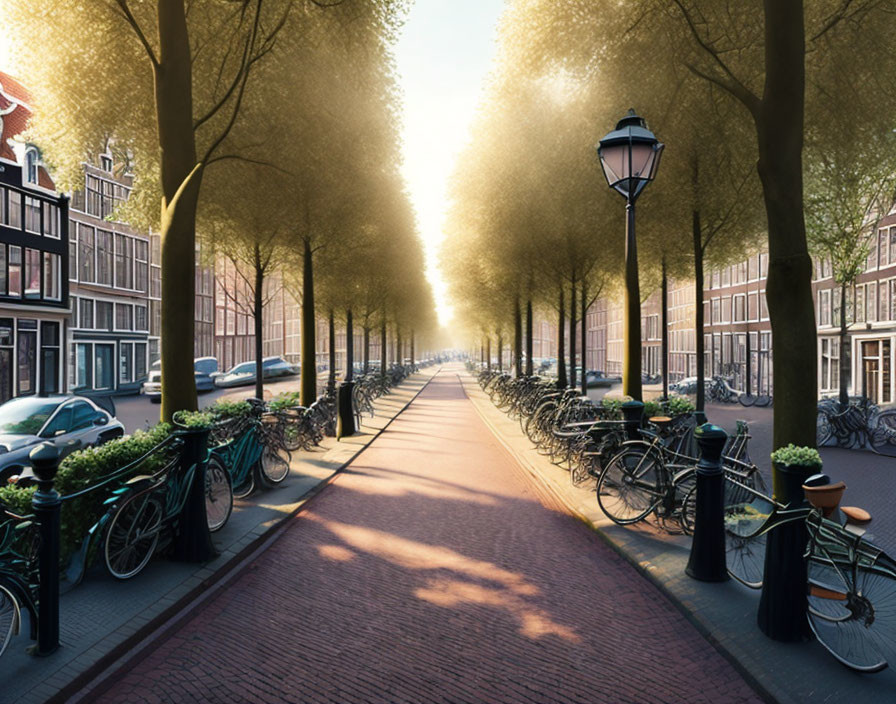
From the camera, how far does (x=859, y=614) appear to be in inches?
151

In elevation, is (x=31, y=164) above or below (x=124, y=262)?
above

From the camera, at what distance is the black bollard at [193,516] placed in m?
5.72

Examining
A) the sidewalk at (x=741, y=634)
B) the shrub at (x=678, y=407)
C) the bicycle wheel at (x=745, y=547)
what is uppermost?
the shrub at (x=678, y=407)

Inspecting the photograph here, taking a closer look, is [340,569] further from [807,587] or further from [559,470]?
[559,470]

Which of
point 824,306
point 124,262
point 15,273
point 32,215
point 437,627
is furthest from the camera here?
point 124,262

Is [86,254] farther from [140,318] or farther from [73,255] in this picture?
[140,318]

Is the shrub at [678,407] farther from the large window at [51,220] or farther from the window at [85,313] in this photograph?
the window at [85,313]

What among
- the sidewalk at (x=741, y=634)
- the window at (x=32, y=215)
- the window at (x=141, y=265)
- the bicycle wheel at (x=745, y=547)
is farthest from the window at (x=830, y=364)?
the window at (x=141, y=265)

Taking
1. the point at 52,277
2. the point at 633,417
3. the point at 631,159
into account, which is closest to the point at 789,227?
the point at 631,159

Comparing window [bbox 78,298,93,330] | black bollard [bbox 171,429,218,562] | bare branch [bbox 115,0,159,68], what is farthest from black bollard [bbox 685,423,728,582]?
window [bbox 78,298,93,330]

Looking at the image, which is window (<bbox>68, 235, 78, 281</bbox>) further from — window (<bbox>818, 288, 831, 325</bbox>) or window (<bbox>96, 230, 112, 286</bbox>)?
window (<bbox>818, 288, 831, 325</bbox>)

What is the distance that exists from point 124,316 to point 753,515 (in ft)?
148

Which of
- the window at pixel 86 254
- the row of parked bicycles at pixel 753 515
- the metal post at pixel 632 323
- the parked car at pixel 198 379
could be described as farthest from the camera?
the window at pixel 86 254

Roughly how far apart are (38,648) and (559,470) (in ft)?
28.3
